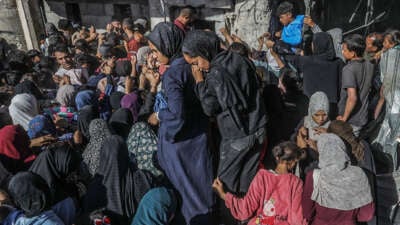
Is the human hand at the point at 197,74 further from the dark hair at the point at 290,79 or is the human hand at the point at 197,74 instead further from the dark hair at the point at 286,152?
the dark hair at the point at 290,79

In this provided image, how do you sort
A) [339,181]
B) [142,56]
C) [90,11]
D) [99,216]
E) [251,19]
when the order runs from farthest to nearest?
[90,11] < [251,19] < [142,56] < [99,216] < [339,181]

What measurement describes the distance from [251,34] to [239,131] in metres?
4.49

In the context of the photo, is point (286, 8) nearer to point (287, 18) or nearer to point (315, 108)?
point (287, 18)

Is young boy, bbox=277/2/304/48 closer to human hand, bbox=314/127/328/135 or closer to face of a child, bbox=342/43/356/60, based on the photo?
face of a child, bbox=342/43/356/60

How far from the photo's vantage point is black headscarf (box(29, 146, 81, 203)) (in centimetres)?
289

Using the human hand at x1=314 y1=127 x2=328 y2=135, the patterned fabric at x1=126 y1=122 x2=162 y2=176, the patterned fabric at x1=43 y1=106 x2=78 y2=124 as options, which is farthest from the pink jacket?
the patterned fabric at x1=43 y1=106 x2=78 y2=124

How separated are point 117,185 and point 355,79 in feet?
8.45

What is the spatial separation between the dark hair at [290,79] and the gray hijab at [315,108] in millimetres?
1126

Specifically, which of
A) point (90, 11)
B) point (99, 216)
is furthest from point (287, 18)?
point (90, 11)

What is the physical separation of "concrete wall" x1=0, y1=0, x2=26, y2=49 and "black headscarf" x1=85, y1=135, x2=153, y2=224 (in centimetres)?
859

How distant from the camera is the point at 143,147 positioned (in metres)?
3.27

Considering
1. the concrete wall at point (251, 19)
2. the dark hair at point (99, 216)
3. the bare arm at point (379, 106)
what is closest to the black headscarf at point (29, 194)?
the dark hair at point (99, 216)

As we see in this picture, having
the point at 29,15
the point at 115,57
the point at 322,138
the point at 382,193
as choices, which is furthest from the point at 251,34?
the point at 29,15

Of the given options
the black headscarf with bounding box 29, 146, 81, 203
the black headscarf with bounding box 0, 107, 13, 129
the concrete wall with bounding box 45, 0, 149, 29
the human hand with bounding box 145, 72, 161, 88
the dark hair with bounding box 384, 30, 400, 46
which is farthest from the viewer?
the concrete wall with bounding box 45, 0, 149, 29
